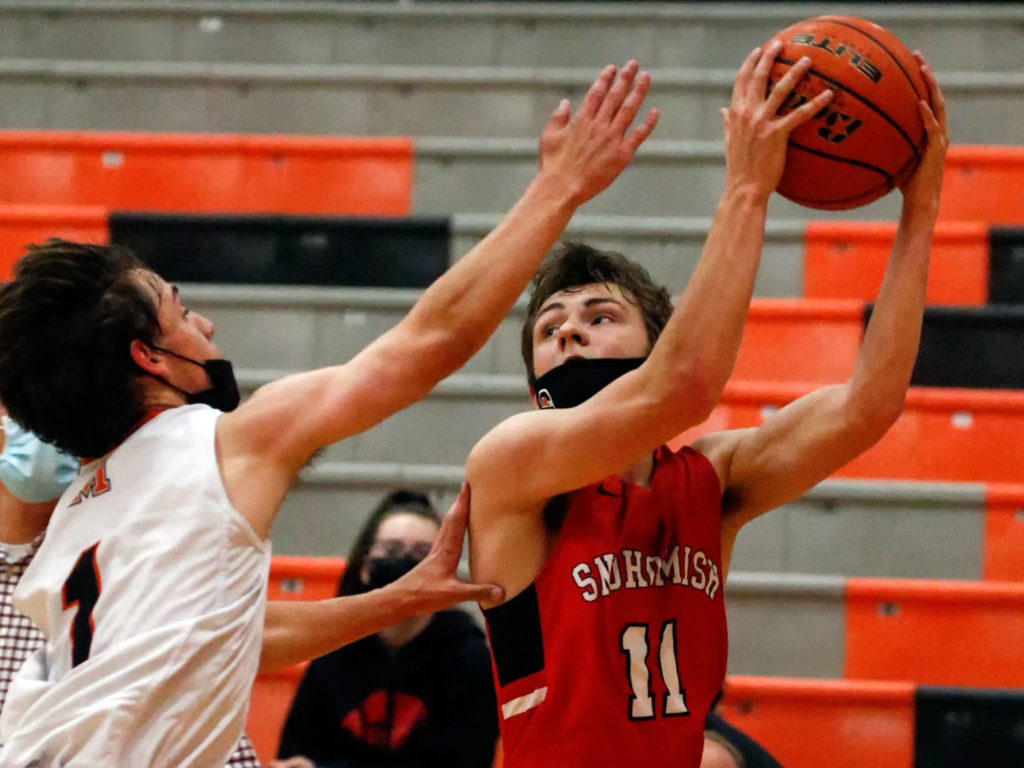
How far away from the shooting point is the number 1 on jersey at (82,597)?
1.99 m

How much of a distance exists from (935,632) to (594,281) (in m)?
2.10

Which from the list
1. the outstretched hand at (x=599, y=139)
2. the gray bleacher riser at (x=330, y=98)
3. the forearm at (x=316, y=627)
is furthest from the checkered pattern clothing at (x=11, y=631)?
the gray bleacher riser at (x=330, y=98)

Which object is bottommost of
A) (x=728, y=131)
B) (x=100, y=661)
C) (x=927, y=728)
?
(x=927, y=728)

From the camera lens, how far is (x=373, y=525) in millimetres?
3664

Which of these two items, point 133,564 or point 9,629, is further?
point 9,629

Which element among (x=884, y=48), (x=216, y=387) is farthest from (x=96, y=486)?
(x=884, y=48)

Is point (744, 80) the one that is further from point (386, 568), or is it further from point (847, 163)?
point (386, 568)

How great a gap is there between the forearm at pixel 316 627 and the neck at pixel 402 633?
3.27 feet

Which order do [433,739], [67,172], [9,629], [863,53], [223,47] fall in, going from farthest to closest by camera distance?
1. [223,47]
2. [67,172]
3. [433,739]
4. [9,629]
5. [863,53]

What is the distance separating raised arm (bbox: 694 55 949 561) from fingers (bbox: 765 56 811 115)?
29cm

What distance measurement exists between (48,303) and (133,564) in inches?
16.8

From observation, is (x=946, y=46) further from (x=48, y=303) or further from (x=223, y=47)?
(x=48, y=303)

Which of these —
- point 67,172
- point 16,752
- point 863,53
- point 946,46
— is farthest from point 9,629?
point 946,46

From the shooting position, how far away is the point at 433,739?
3379 millimetres
